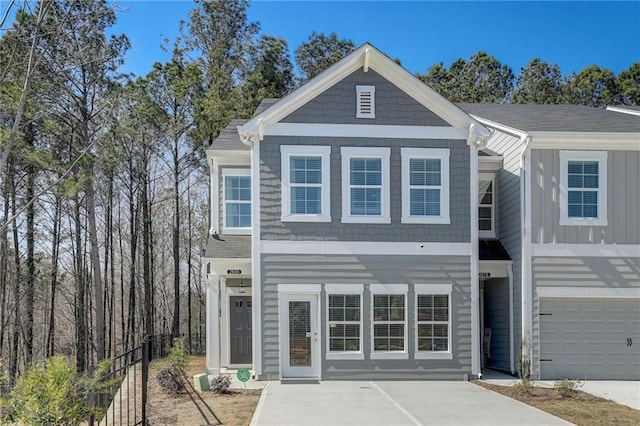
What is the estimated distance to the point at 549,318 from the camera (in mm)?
13664

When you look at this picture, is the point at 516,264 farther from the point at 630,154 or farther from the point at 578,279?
the point at 630,154

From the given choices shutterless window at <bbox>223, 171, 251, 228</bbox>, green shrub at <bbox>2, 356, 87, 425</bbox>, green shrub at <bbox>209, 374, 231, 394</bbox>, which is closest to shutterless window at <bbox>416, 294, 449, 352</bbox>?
green shrub at <bbox>209, 374, 231, 394</bbox>

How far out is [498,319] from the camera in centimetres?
1517

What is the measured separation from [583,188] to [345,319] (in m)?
6.31

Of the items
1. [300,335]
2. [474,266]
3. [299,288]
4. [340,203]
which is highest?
[340,203]

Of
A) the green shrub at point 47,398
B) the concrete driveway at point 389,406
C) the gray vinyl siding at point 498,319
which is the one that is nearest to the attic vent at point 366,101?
the gray vinyl siding at point 498,319

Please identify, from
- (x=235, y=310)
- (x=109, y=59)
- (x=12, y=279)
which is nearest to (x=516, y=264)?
(x=235, y=310)

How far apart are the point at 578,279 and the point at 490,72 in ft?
76.4

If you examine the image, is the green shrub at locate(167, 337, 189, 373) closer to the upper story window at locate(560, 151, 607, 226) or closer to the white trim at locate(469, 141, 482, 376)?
the white trim at locate(469, 141, 482, 376)

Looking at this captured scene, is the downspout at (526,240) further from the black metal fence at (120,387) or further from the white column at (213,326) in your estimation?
the black metal fence at (120,387)

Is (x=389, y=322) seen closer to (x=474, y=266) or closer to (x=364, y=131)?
(x=474, y=266)

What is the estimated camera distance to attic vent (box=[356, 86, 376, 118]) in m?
13.7

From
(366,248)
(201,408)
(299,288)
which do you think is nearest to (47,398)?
(201,408)

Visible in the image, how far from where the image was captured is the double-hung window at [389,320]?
13.3 metres
